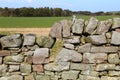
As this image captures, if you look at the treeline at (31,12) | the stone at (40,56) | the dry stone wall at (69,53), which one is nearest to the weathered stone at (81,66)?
the dry stone wall at (69,53)

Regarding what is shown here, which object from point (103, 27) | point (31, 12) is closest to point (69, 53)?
point (103, 27)

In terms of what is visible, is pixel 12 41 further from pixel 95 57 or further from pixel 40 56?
pixel 95 57

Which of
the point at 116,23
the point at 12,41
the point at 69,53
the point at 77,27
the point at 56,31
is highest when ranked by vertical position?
the point at 116,23

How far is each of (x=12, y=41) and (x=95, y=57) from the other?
1955 mm

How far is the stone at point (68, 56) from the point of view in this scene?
24.0 ft

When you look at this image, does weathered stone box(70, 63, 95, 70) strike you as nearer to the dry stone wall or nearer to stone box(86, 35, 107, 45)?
the dry stone wall

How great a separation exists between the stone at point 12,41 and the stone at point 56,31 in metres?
0.77

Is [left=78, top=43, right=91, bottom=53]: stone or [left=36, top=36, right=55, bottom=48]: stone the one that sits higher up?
[left=36, top=36, right=55, bottom=48]: stone

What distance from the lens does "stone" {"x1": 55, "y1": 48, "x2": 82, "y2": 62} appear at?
732 centimetres

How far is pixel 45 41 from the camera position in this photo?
7.48 meters

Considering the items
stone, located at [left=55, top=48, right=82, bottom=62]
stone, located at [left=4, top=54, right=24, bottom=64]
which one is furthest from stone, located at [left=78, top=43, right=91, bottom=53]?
stone, located at [left=4, top=54, right=24, bottom=64]

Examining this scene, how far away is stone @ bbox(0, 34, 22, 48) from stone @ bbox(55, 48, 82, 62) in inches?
37.9

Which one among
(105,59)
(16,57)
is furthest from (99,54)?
(16,57)

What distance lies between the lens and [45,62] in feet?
24.4
